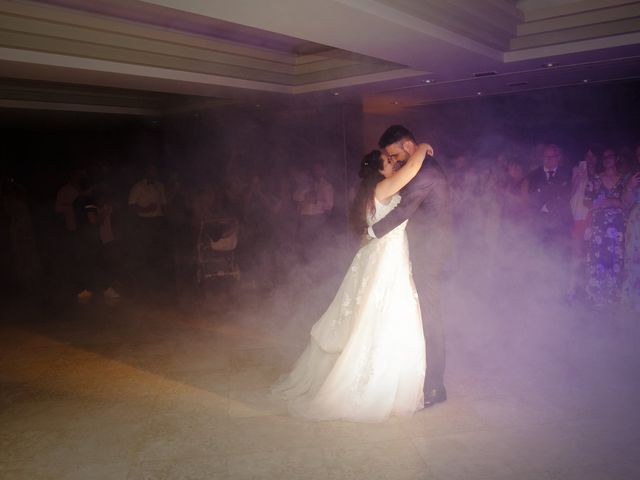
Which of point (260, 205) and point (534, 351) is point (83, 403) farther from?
point (260, 205)

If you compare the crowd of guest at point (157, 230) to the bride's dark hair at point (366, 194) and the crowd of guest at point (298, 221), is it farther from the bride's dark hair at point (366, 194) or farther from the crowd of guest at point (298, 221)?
the bride's dark hair at point (366, 194)

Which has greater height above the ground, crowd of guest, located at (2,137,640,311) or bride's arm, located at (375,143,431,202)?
bride's arm, located at (375,143,431,202)

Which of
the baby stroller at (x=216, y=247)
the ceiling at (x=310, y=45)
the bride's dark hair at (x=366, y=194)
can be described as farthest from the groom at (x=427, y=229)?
the baby stroller at (x=216, y=247)

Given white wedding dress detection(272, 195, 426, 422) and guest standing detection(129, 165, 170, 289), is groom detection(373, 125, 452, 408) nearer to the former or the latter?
white wedding dress detection(272, 195, 426, 422)

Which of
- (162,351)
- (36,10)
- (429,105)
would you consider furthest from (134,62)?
(429,105)

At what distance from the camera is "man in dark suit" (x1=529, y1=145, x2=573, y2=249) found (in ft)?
21.8

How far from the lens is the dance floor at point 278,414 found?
2916mm

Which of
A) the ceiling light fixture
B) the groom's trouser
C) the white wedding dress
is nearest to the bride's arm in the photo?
the white wedding dress

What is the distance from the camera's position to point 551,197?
6.71 meters

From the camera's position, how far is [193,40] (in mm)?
5047

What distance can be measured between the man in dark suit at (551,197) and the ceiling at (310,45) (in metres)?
1.05

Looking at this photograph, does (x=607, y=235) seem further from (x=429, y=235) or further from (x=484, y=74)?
(x=429, y=235)

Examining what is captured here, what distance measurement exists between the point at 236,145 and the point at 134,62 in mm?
4370

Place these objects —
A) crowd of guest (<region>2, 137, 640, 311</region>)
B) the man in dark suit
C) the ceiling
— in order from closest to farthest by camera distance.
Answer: the ceiling, crowd of guest (<region>2, 137, 640, 311</region>), the man in dark suit
